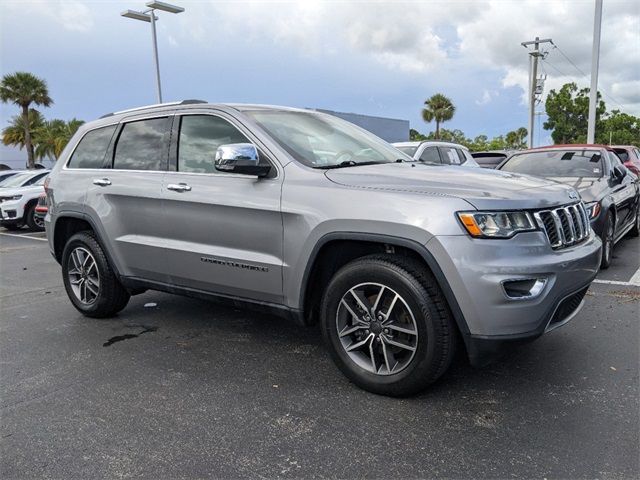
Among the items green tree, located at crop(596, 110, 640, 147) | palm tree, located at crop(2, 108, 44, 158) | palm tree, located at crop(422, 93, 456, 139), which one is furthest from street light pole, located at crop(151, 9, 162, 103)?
green tree, located at crop(596, 110, 640, 147)

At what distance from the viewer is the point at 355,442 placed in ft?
9.05

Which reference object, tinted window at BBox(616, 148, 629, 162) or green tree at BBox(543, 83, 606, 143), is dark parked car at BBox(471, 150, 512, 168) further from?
green tree at BBox(543, 83, 606, 143)

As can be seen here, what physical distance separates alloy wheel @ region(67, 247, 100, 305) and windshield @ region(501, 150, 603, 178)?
18.6 feet

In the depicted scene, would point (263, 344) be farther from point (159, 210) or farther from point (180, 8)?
point (180, 8)

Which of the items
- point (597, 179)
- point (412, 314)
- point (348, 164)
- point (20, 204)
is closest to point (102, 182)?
point (348, 164)

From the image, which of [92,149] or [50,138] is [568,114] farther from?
[92,149]

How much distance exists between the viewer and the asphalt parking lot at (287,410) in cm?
259

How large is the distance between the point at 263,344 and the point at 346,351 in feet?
3.55

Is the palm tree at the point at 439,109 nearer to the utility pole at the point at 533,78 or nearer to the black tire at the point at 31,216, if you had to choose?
the utility pole at the point at 533,78

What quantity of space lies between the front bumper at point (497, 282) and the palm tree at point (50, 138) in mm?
40099

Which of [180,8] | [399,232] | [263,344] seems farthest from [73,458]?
[180,8]

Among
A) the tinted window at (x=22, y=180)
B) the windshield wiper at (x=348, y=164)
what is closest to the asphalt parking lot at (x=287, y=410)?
the windshield wiper at (x=348, y=164)

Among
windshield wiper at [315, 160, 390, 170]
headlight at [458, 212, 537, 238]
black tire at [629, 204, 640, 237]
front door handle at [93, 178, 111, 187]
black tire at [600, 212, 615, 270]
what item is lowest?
black tire at [629, 204, 640, 237]

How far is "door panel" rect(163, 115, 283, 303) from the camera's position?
11.7ft
